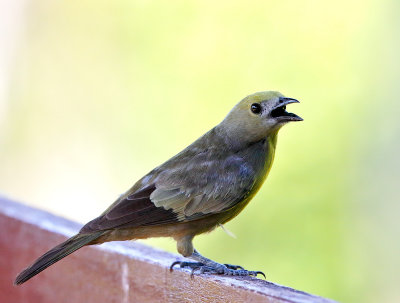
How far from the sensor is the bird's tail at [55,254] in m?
3.15

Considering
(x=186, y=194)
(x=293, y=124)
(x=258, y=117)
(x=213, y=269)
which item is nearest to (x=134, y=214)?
(x=186, y=194)

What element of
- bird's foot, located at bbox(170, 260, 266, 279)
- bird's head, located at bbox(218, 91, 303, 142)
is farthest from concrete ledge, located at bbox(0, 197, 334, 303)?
bird's head, located at bbox(218, 91, 303, 142)

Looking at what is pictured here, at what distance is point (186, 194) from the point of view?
3.73m

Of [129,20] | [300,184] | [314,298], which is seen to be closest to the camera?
[314,298]

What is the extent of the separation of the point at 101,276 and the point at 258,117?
110 centimetres

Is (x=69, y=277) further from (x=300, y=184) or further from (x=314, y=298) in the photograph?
(x=300, y=184)

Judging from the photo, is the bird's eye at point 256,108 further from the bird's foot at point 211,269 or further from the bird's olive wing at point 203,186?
the bird's foot at point 211,269

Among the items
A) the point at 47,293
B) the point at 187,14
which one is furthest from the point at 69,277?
the point at 187,14

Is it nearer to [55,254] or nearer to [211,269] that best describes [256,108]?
[211,269]

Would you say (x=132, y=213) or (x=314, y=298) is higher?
(x=314, y=298)

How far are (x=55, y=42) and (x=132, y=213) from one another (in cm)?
571

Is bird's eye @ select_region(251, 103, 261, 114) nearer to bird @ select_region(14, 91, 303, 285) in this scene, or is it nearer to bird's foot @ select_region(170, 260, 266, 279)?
bird @ select_region(14, 91, 303, 285)

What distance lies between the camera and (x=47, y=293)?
3.75 metres

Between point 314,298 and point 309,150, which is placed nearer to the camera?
point 314,298
